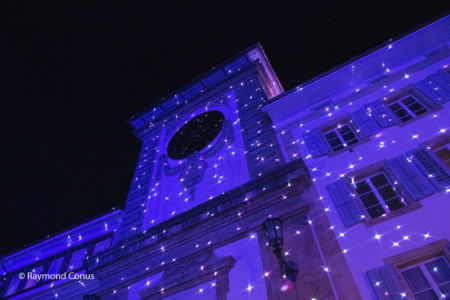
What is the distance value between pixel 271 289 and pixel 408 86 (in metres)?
8.03

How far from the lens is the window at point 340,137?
10.2 metres

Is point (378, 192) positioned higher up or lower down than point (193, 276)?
higher up

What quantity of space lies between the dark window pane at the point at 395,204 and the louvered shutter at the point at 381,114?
8.83ft

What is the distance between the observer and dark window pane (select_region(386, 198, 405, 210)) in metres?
7.64

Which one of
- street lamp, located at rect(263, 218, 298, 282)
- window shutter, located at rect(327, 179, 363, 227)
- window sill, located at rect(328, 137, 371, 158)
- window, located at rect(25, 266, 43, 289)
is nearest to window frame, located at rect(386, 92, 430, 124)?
window sill, located at rect(328, 137, 371, 158)

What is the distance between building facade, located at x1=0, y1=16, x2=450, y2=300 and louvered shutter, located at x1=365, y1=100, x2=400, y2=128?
0.18 feet

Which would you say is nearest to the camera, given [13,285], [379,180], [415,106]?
[379,180]

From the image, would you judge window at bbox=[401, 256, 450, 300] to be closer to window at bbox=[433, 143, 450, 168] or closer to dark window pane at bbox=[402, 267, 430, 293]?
dark window pane at bbox=[402, 267, 430, 293]

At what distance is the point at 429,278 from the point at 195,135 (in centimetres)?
1125

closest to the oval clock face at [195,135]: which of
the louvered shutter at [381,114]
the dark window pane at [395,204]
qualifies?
the louvered shutter at [381,114]

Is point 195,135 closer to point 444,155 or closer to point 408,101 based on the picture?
point 408,101

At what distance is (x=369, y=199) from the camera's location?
820 centimetres

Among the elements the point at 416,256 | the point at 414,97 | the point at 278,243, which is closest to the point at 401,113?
the point at 414,97

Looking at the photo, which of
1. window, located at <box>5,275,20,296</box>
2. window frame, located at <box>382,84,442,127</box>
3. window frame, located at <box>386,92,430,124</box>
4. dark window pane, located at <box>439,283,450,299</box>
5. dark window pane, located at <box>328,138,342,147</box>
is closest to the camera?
dark window pane, located at <box>439,283,450,299</box>
